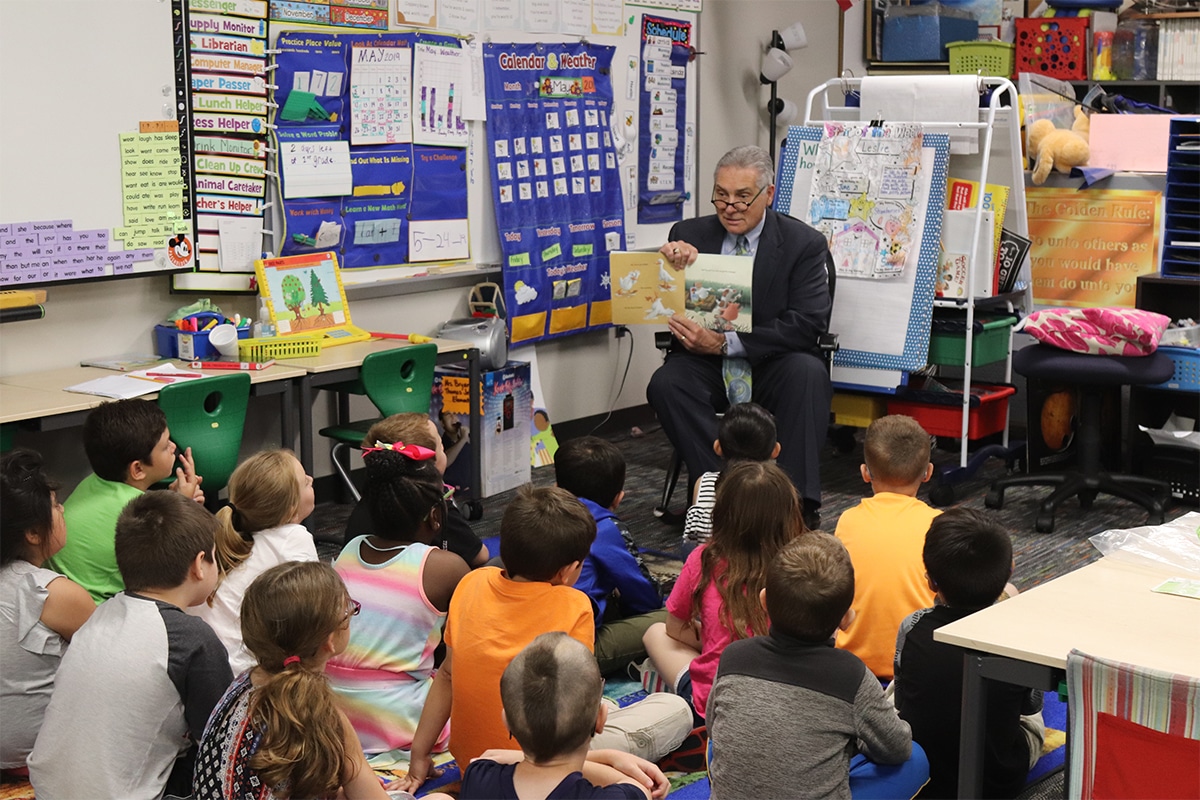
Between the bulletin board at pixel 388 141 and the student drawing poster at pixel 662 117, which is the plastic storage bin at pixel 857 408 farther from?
the student drawing poster at pixel 662 117

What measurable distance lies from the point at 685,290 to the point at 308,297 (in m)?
1.40

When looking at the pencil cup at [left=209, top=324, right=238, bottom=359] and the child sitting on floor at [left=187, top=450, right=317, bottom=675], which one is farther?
the pencil cup at [left=209, top=324, right=238, bottom=359]

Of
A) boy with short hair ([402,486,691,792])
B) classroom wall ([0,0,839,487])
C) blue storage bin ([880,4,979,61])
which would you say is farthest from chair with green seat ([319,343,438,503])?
blue storage bin ([880,4,979,61])

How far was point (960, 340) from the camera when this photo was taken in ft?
17.3

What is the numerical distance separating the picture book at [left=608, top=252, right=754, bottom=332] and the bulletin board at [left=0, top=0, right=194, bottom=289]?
5.21ft

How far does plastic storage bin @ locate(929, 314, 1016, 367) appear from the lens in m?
5.29

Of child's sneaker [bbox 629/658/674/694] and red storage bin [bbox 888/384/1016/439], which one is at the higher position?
red storage bin [bbox 888/384/1016/439]

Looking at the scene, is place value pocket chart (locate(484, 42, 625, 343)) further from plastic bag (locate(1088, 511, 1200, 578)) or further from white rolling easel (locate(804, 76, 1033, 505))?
plastic bag (locate(1088, 511, 1200, 578))

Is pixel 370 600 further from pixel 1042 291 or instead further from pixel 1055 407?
pixel 1042 291

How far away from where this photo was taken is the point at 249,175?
464 cm

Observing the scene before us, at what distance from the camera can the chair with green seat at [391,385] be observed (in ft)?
14.6

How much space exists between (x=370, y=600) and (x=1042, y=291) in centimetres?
448

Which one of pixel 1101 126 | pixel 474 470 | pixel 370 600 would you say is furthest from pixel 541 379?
pixel 370 600

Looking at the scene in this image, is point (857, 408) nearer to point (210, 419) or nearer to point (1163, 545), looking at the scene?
point (210, 419)
